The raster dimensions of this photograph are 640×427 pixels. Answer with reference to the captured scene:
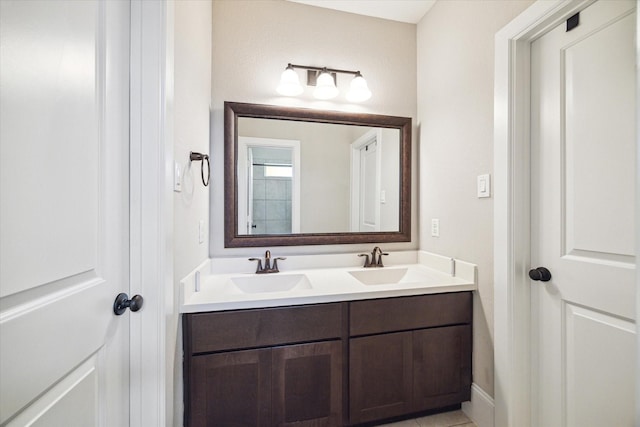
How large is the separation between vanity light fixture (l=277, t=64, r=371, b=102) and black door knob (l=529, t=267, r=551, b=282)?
1410 mm

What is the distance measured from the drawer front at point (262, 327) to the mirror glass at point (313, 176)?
0.60 meters

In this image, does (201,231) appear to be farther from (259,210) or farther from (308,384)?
(308,384)

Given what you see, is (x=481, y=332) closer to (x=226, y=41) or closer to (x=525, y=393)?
(x=525, y=393)

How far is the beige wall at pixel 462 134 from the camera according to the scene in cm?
143

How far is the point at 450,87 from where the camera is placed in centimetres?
171

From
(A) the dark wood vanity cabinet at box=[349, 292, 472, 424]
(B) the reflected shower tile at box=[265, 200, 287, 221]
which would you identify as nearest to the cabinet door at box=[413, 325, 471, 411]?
(A) the dark wood vanity cabinet at box=[349, 292, 472, 424]

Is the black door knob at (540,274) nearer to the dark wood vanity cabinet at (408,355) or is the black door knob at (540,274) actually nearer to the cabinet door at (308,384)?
the dark wood vanity cabinet at (408,355)

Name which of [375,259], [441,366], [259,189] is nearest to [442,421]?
[441,366]

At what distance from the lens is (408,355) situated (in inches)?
56.7

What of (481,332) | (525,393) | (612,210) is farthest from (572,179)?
(525,393)

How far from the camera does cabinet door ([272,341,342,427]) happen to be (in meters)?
1.28

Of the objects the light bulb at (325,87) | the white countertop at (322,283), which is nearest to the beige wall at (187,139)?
the white countertop at (322,283)

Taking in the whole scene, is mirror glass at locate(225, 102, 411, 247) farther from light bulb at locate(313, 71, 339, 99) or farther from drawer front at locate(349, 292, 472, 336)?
Answer: drawer front at locate(349, 292, 472, 336)

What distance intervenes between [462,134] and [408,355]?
1282 mm
